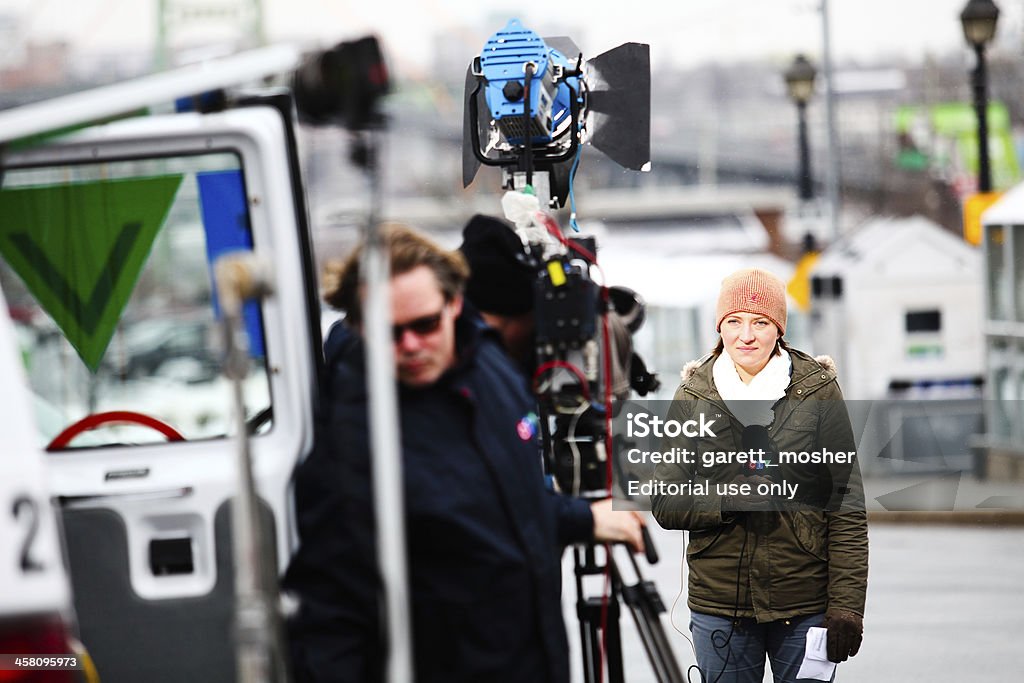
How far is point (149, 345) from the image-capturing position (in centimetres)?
470

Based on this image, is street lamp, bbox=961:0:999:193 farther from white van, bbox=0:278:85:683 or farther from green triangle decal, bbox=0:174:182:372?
white van, bbox=0:278:85:683

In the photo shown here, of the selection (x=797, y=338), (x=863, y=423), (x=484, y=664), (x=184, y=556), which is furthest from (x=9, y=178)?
(x=797, y=338)

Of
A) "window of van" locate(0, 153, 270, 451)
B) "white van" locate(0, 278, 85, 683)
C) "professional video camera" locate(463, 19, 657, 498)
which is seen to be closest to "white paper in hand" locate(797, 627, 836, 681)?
"professional video camera" locate(463, 19, 657, 498)

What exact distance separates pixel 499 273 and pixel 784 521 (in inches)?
41.2

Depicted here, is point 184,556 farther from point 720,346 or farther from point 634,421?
point 720,346

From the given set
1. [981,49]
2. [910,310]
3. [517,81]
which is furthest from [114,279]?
[910,310]

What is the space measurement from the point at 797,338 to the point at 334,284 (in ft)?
66.8

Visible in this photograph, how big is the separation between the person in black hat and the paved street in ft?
10.6

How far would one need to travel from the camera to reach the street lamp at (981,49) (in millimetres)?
15523

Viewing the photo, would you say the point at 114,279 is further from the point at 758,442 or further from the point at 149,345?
the point at 758,442

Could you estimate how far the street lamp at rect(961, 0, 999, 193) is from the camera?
15523 mm

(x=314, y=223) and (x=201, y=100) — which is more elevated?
(x=201, y=100)

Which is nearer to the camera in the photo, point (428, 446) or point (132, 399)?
point (428, 446)

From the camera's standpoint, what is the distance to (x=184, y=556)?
429cm
